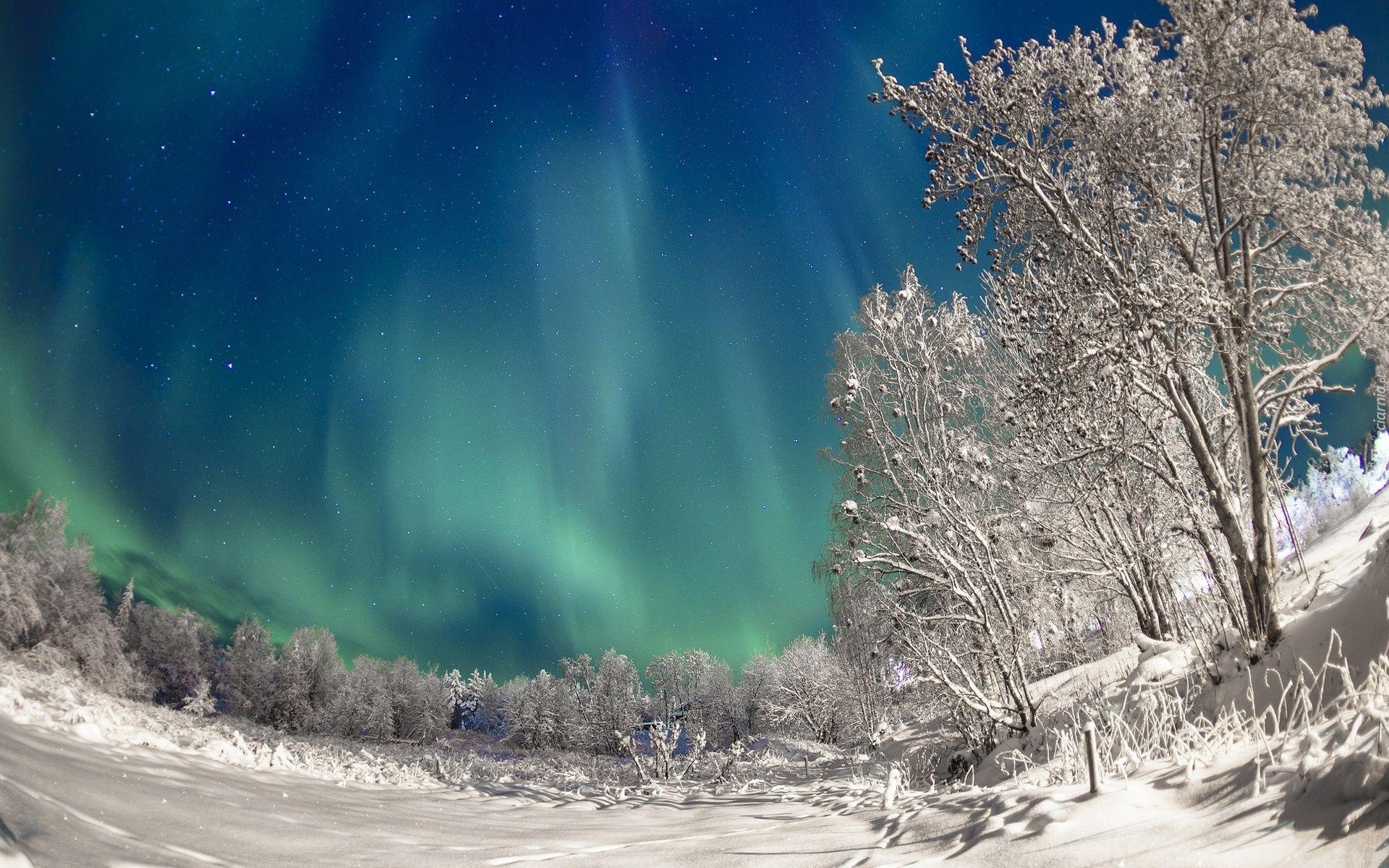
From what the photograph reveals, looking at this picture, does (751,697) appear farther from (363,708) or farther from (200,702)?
(200,702)

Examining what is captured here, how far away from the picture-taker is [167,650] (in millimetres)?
38594

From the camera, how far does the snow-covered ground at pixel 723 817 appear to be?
1.93 m

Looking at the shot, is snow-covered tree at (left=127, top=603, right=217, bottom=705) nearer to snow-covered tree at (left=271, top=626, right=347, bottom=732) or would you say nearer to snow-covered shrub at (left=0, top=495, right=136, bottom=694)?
snow-covered tree at (left=271, top=626, right=347, bottom=732)

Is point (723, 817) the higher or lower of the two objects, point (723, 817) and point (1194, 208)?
the lower

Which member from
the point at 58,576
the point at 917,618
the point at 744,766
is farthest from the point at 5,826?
the point at 58,576

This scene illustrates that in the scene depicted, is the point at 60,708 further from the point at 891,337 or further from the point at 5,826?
the point at 891,337

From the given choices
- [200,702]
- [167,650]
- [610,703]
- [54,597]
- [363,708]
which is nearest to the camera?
[54,597]

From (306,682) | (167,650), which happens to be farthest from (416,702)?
(167,650)

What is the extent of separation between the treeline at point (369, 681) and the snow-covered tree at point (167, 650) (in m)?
0.09

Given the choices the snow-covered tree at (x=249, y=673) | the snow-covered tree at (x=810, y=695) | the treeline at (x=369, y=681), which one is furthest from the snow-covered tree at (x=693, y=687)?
the snow-covered tree at (x=249, y=673)

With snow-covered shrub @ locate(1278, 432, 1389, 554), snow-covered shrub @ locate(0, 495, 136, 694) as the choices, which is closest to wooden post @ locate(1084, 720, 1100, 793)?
snow-covered shrub @ locate(0, 495, 136, 694)

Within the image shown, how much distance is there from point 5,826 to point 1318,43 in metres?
8.89

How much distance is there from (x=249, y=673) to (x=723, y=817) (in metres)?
53.8

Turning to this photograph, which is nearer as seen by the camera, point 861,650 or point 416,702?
point 861,650
